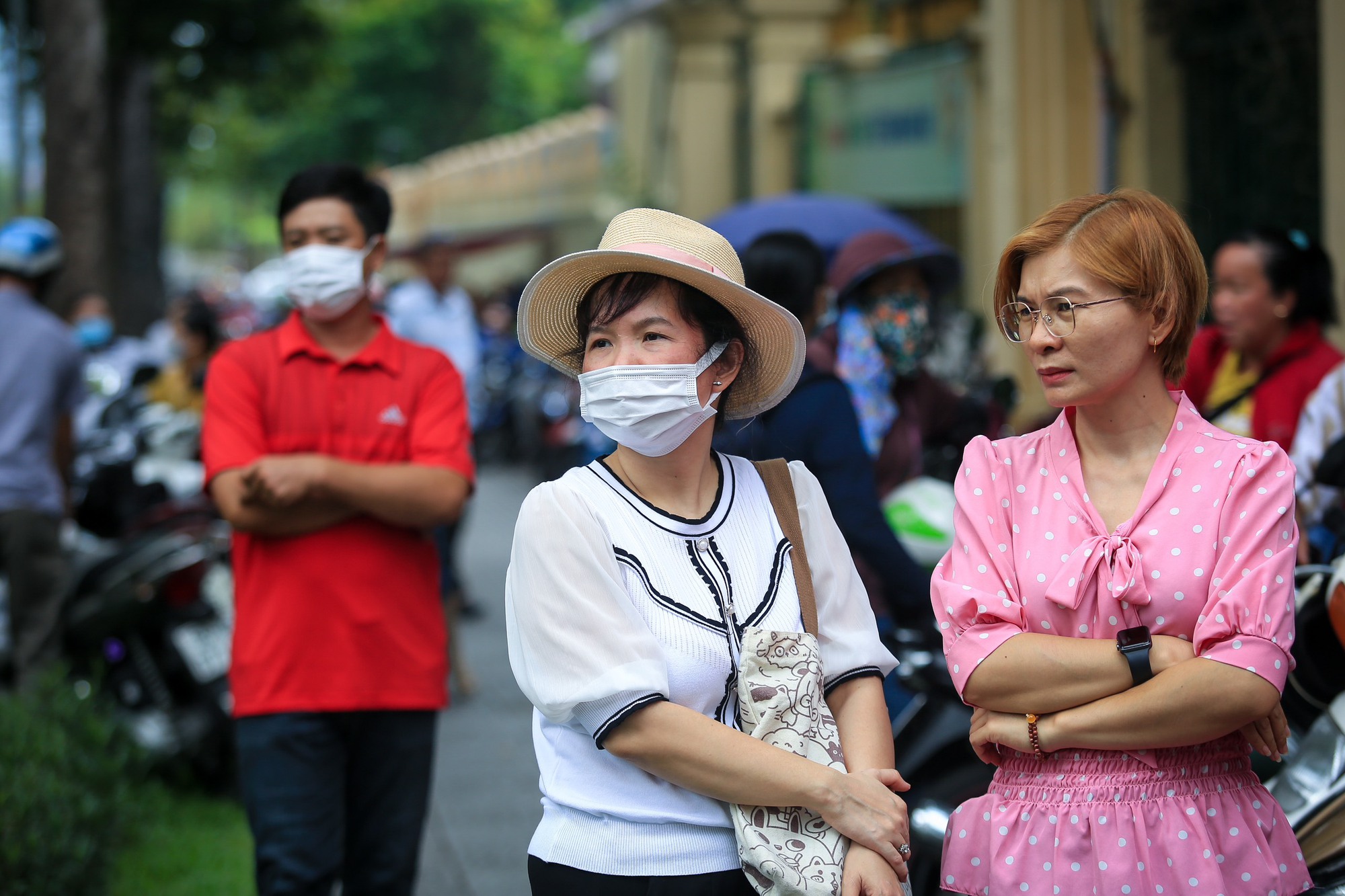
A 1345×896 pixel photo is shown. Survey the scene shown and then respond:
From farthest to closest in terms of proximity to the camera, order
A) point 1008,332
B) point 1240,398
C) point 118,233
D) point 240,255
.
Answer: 1. point 240,255
2. point 118,233
3. point 1240,398
4. point 1008,332

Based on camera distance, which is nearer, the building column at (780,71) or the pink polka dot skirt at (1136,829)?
the pink polka dot skirt at (1136,829)

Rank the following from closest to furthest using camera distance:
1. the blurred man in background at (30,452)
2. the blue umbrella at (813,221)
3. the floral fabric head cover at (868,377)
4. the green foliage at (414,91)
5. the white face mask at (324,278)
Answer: the white face mask at (324,278) < the floral fabric head cover at (868,377) < the blurred man in background at (30,452) < the blue umbrella at (813,221) < the green foliage at (414,91)

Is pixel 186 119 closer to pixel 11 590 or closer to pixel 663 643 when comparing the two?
pixel 11 590

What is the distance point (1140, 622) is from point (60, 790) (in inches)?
138

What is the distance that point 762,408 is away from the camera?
2.67 m

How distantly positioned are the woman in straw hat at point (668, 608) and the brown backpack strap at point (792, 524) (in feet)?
0.06

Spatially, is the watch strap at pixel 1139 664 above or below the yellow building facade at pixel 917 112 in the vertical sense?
below

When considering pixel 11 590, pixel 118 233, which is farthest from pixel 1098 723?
pixel 118 233

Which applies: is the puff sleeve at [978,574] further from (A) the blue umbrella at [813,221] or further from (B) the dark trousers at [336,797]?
(A) the blue umbrella at [813,221]

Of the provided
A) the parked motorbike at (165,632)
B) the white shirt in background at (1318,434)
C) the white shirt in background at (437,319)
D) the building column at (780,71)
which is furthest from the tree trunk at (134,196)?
the white shirt in background at (1318,434)

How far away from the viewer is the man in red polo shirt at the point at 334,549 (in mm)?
3535

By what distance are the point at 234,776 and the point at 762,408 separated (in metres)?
4.23

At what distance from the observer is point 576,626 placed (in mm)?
2262

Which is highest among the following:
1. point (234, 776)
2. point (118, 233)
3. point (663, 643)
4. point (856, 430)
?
point (118, 233)
